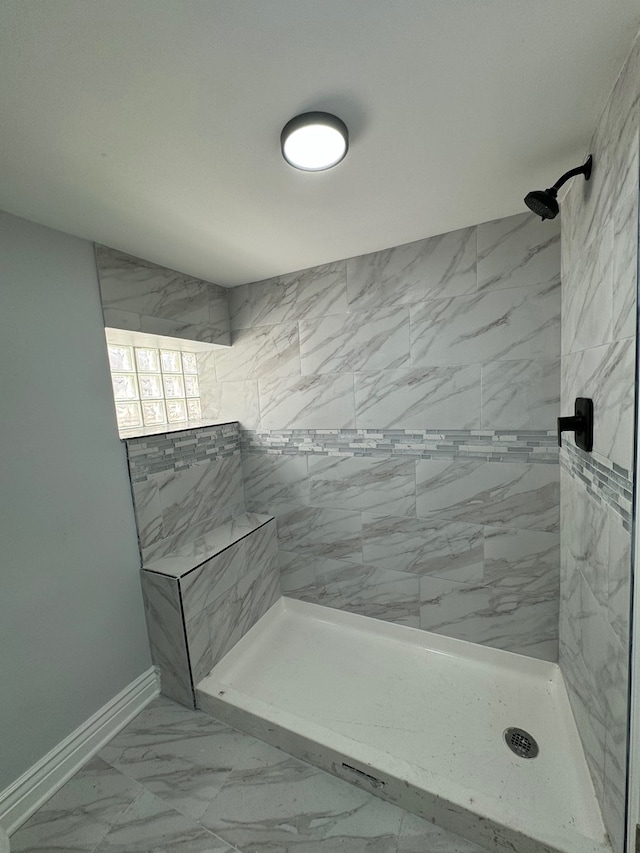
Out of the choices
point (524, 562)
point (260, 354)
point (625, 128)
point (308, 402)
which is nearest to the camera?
point (625, 128)

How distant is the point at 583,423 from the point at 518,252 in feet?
2.91

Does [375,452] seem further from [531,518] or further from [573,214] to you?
[573,214]

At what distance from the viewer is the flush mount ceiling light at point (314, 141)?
0.85 m

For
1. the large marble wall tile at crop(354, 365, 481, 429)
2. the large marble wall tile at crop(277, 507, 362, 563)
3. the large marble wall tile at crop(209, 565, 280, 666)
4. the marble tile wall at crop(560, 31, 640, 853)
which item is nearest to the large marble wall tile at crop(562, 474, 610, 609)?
the marble tile wall at crop(560, 31, 640, 853)

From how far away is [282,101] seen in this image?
0.82 meters

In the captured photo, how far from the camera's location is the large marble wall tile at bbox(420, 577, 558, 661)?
157cm

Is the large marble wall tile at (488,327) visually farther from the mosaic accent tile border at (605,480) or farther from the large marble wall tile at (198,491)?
the large marble wall tile at (198,491)

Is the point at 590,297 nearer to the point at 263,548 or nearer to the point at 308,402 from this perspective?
the point at 308,402

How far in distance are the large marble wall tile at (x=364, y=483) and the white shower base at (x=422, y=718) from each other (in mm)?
726

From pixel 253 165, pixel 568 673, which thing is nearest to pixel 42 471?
pixel 253 165

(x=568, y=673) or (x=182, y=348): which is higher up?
(x=182, y=348)

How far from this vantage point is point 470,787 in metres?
1.15

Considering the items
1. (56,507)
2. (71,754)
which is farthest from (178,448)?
(71,754)

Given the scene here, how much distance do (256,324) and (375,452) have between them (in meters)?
1.14
